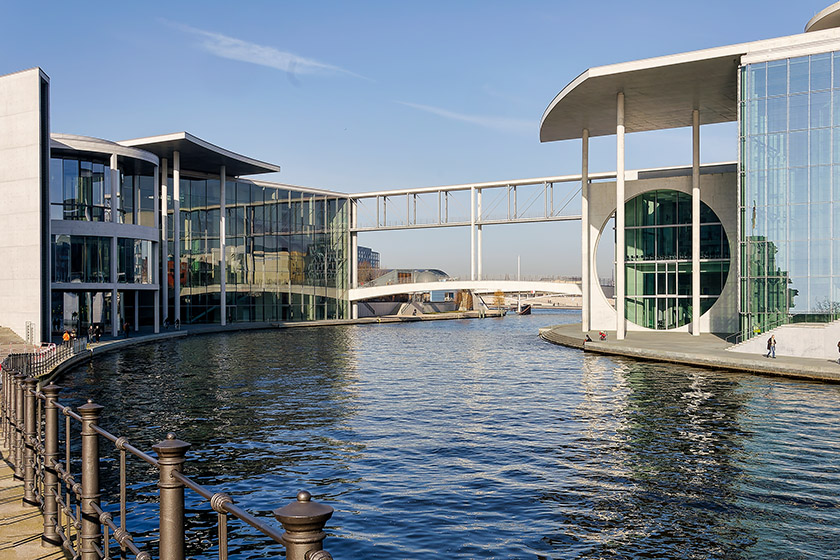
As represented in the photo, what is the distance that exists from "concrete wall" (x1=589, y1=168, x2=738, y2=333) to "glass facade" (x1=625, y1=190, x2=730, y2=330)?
1.20 m

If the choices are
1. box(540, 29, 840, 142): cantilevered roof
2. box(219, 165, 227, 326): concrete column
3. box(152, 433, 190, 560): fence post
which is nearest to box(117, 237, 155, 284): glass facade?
box(219, 165, 227, 326): concrete column

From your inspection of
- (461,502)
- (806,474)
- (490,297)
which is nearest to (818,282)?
(806,474)

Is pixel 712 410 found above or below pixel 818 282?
below

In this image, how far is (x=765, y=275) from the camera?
131ft

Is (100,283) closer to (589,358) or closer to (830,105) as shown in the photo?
(589,358)

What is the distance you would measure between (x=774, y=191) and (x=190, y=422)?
3359cm

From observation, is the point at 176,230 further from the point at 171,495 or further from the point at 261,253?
the point at 171,495

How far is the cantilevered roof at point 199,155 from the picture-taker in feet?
202

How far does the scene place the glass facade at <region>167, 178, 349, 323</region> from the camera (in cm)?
7281

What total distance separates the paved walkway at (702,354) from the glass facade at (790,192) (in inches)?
142

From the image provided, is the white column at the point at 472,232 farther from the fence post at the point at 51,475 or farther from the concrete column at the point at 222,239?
the fence post at the point at 51,475

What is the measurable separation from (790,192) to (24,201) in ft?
148

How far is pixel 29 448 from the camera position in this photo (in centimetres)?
939

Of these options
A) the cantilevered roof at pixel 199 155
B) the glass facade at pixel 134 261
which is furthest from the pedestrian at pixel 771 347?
the cantilevered roof at pixel 199 155
